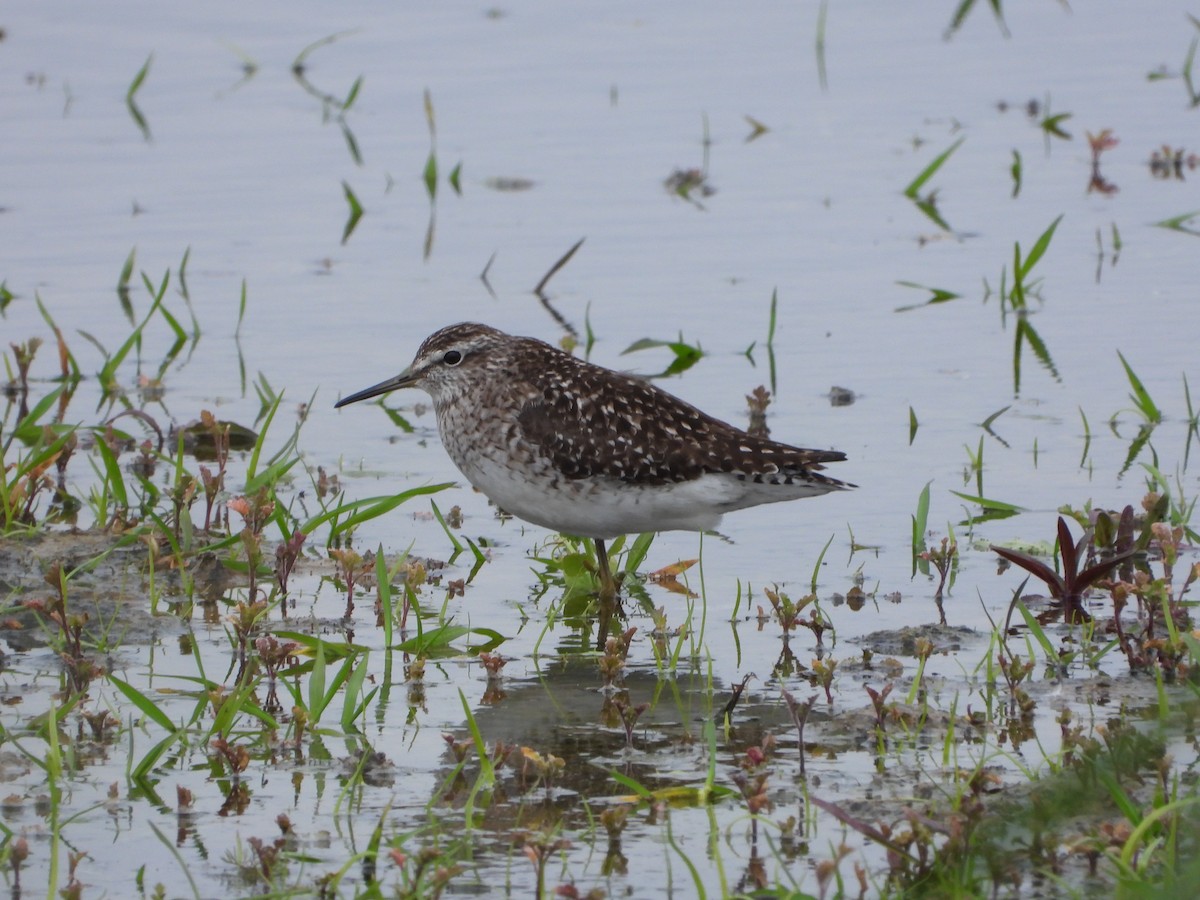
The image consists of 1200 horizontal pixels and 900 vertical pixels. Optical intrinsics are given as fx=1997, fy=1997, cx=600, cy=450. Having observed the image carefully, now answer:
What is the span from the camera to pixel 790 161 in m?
15.9

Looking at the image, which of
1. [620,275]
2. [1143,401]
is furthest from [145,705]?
[620,275]

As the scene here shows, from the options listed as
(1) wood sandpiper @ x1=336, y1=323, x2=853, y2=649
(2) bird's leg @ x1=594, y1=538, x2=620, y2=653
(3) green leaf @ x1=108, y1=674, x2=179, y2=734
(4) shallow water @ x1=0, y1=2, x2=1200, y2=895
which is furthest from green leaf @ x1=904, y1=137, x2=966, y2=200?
(3) green leaf @ x1=108, y1=674, x2=179, y2=734

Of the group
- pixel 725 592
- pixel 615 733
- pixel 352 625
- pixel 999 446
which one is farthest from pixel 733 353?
pixel 615 733

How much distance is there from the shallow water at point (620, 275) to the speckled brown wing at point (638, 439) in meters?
0.56

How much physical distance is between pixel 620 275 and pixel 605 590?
507 cm

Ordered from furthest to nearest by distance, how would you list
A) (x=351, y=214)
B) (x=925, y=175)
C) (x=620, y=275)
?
(x=351, y=214)
(x=925, y=175)
(x=620, y=275)

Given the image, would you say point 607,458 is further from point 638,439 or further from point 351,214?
point 351,214

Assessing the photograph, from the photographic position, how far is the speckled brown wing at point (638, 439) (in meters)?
8.86

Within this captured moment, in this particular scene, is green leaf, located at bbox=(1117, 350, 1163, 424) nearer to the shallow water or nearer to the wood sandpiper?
the shallow water

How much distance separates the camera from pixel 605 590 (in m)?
8.89

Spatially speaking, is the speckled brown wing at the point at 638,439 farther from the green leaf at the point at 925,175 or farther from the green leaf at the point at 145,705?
the green leaf at the point at 925,175

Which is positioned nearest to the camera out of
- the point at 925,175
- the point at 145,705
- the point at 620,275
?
the point at 145,705

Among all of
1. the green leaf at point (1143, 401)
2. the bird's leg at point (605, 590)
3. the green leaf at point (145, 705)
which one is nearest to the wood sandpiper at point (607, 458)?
the bird's leg at point (605, 590)

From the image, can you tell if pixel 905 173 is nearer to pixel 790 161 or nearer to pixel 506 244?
pixel 790 161
